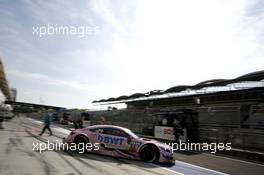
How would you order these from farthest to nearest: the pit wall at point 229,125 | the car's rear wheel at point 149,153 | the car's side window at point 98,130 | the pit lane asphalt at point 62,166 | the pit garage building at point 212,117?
the pit garage building at point 212,117
the pit wall at point 229,125
the car's side window at point 98,130
the car's rear wheel at point 149,153
the pit lane asphalt at point 62,166

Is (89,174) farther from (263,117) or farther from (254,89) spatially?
(254,89)

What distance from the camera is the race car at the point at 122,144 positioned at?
11359 millimetres

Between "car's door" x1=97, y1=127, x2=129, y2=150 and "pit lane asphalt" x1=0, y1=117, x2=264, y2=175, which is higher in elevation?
"car's door" x1=97, y1=127, x2=129, y2=150

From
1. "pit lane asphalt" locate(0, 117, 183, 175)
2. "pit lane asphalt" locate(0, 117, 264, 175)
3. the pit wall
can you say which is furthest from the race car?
the pit wall

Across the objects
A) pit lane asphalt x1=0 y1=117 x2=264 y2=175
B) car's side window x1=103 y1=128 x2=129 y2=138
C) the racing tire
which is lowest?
pit lane asphalt x1=0 y1=117 x2=264 y2=175

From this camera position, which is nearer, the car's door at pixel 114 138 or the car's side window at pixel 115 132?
the car's door at pixel 114 138

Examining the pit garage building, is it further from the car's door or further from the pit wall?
the car's door

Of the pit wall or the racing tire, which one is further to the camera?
the pit wall

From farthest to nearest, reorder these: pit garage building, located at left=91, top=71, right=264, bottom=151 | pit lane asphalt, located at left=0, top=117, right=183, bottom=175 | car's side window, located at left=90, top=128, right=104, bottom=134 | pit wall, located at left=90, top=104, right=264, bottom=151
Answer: pit garage building, located at left=91, top=71, right=264, bottom=151
pit wall, located at left=90, top=104, right=264, bottom=151
car's side window, located at left=90, top=128, right=104, bottom=134
pit lane asphalt, located at left=0, top=117, right=183, bottom=175

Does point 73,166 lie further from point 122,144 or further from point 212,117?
point 212,117

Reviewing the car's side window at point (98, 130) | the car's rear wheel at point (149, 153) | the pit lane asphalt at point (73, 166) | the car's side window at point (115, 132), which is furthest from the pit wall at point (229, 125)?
the car's side window at point (98, 130)

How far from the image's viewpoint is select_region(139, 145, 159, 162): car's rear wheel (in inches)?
446

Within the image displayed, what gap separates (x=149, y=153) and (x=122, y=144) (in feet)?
3.82

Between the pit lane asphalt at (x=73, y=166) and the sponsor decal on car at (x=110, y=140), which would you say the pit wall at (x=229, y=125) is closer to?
the pit lane asphalt at (x=73, y=166)
